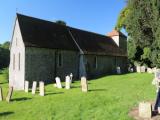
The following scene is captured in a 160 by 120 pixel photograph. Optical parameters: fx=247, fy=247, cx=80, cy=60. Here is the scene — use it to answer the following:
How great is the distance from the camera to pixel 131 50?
12094 millimetres

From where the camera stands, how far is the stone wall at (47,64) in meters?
27.1

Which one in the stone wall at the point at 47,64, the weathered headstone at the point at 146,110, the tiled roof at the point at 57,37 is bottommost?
the weathered headstone at the point at 146,110

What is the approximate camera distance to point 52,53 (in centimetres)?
2966

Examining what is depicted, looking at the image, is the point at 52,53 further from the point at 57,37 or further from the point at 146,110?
the point at 146,110

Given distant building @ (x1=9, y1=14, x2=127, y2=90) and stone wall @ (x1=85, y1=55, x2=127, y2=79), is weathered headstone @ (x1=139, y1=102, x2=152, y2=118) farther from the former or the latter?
stone wall @ (x1=85, y1=55, x2=127, y2=79)

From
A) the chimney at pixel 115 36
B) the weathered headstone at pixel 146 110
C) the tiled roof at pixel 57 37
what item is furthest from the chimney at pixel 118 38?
the weathered headstone at pixel 146 110

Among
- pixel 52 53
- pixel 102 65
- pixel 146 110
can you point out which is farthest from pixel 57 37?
pixel 146 110

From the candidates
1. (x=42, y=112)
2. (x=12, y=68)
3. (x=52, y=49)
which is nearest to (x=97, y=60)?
(x=52, y=49)

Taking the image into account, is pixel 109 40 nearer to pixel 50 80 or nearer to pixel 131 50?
pixel 50 80

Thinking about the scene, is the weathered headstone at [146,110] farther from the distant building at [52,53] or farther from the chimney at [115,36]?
the chimney at [115,36]

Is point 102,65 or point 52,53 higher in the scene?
point 52,53

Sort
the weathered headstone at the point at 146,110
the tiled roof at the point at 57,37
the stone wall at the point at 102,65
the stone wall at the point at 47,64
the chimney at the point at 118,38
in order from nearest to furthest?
the weathered headstone at the point at 146,110 < the stone wall at the point at 47,64 < the tiled roof at the point at 57,37 < the stone wall at the point at 102,65 < the chimney at the point at 118,38

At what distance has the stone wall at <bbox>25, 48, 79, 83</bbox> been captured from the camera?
27094 mm

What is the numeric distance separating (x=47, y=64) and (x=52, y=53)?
5.06 feet
